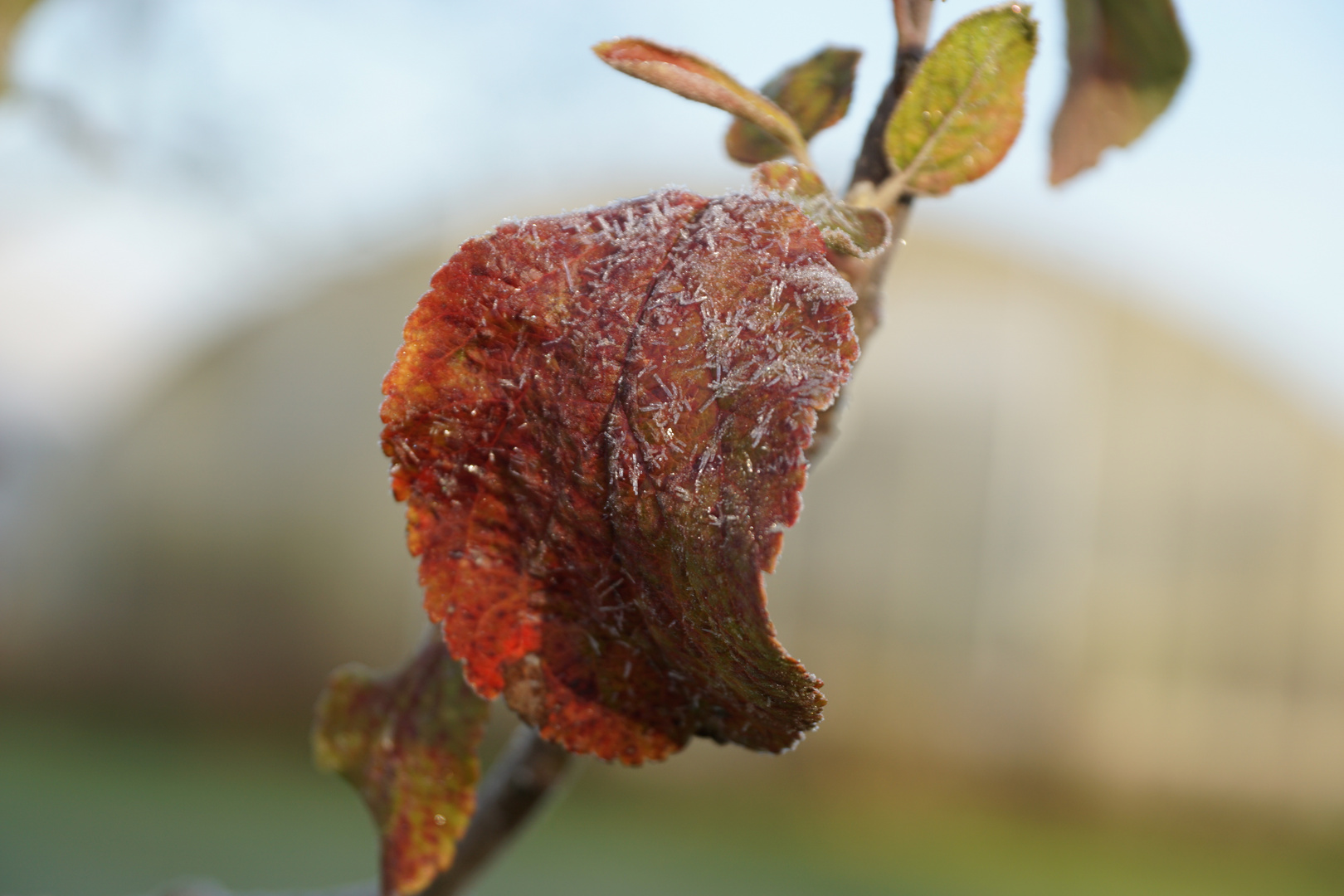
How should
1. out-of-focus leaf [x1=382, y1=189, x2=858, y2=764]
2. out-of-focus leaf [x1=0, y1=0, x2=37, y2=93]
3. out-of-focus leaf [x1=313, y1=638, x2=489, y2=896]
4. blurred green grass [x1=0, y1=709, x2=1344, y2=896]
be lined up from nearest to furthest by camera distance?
out-of-focus leaf [x1=382, y1=189, x2=858, y2=764]
out-of-focus leaf [x1=313, y1=638, x2=489, y2=896]
out-of-focus leaf [x1=0, y1=0, x2=37, y2=93]
blurred green grass [x1=0, y1=709, x2=1344, y2=896]

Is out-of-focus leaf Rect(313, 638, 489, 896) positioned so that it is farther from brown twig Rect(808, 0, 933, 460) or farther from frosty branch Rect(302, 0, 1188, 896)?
brown twig Rect(808, 0, 933, 460)

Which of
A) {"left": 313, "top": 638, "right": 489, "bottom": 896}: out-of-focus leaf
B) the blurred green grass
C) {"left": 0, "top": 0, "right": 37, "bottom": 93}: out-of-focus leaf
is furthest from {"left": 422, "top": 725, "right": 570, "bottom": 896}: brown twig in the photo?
the blurred green grass

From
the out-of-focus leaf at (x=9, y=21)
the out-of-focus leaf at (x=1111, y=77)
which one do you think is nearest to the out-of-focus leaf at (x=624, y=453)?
the out-of-focus leaf at (x=1111, y=77)

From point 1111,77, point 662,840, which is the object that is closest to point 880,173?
point 1111,77

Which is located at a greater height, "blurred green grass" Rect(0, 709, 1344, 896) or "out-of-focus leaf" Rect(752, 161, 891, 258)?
"out-of-focus leaf" Rect(752, 161, 891, 258)

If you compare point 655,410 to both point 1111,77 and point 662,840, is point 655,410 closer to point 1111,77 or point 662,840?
point 1111,77

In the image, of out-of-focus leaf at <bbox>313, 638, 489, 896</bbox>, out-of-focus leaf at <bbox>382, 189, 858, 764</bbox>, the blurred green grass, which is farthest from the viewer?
the blurred green grass

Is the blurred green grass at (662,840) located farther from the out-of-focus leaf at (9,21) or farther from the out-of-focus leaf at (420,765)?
the out-of-focus leaf at (420,765)
